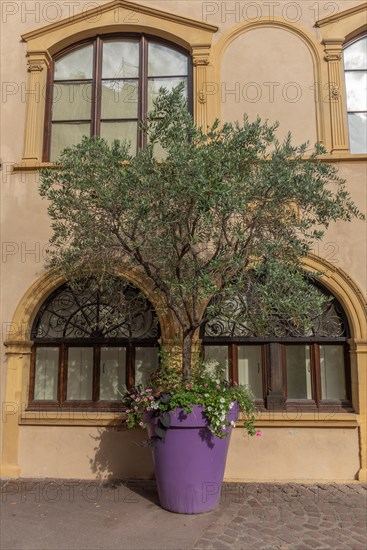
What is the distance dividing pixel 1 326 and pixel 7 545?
295 cm

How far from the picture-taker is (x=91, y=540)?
4.20 meters

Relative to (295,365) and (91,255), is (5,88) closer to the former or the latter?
(91,255)

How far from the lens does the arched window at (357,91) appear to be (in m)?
6.73

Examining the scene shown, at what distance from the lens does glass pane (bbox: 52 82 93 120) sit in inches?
278

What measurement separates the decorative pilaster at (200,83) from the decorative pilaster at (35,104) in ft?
7.40

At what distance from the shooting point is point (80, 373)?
6.47 meters

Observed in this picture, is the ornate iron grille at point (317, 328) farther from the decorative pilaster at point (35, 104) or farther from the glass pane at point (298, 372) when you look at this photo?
the decorative pilaster at point (35, 104)

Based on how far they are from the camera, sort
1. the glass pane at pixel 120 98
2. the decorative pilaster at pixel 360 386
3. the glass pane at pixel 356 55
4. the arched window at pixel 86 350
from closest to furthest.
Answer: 1. the decorative pilaster at pixel 360 386
2. the arched window at pixel 86 350
3. the glass pane at pixel 356 55
4. the glass pane at pixel 120 98

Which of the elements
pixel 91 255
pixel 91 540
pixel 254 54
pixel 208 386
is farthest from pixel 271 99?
pixel 91 540

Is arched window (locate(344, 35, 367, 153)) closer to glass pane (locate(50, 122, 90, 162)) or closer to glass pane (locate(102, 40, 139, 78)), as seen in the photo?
glass pane (locate(102, 40, 139, 78))

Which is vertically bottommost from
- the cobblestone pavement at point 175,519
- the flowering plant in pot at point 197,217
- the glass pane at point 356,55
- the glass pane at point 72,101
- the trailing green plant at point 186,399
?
the cobblestone pavement at point 175,519

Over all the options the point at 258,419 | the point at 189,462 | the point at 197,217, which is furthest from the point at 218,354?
the point at 197,217

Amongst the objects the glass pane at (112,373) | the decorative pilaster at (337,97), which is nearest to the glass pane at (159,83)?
the decorative pilaster at (337,97)

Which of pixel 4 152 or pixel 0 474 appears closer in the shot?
pixel 0 474
